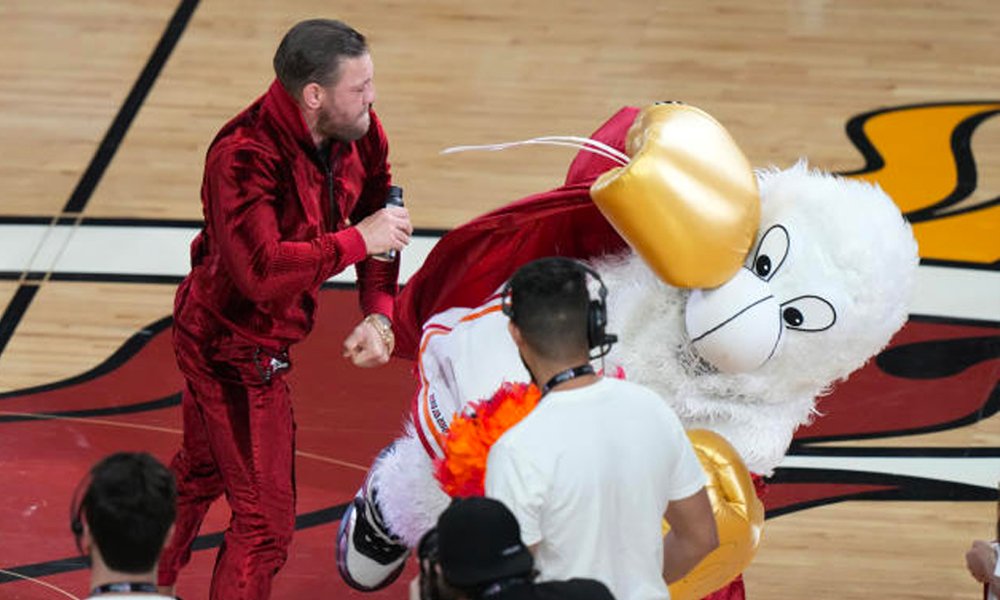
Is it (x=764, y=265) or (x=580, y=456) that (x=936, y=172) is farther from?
(x=580, y=456)

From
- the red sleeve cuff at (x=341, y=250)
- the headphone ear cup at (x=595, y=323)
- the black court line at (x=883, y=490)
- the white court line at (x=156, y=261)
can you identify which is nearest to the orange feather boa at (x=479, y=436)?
the headphone ear cup at (x=595, y=323)

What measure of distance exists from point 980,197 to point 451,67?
2.16 meters

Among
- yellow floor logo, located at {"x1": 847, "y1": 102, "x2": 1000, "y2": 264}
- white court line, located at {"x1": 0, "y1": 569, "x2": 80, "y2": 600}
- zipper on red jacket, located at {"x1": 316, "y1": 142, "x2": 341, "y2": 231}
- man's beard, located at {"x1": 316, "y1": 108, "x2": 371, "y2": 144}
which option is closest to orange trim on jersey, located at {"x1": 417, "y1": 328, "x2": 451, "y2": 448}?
zipper on red jacket, located at {"x1": 316, "y1": 142, "x2": 341, "y2": 231}

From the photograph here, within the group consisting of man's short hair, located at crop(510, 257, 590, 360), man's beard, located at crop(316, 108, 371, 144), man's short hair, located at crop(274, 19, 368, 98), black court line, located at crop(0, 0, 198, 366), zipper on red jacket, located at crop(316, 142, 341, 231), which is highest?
black court line, located at crop(0, 0, 198, 366)

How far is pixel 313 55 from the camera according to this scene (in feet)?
13.6

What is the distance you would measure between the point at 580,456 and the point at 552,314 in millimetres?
236

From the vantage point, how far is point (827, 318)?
13.0ft

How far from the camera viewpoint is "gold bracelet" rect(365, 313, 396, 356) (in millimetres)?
4387

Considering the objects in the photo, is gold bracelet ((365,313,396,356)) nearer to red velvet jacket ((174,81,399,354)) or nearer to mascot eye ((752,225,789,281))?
red velvet jacket ((174,81,399,354))

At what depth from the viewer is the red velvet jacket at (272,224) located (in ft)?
13.5

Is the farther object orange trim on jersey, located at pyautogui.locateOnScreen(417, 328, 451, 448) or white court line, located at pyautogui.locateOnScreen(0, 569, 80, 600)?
white court line, located at pyautogui.locateOnScreen(0, 569, 80, 600)

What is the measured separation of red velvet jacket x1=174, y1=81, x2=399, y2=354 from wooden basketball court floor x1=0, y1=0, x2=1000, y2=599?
821 millimetres

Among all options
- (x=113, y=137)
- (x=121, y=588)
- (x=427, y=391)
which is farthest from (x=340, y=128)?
(x=113, y=137)

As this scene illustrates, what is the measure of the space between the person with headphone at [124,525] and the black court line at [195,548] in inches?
73.3
